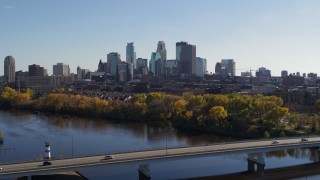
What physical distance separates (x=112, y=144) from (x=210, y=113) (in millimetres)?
12958

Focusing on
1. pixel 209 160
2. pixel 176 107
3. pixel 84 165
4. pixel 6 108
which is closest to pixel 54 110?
pixel 6 108

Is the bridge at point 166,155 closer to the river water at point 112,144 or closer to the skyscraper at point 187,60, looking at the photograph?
the river water at point 112,144

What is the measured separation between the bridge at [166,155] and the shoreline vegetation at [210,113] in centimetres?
929

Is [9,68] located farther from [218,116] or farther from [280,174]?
[280,174]

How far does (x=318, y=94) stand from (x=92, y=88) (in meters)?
65.2

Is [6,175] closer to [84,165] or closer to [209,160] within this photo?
[84,165]

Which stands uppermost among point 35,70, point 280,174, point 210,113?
point 35,70

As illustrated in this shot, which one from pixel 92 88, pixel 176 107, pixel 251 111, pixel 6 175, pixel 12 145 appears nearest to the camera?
pixel 6 175

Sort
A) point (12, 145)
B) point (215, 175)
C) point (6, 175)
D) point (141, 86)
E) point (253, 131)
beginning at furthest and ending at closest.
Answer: point (141, 86)
point (253, 131)
point (12, 145)
point (215, 175)
point (6, 175)

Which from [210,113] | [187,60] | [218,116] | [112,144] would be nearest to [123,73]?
[187,60]

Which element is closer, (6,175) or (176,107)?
(6,175)

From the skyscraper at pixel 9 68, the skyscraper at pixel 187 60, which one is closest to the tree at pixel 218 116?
the skyscraper at pixel 9 68

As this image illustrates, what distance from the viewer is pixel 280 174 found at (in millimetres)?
26656

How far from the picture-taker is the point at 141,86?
102m
